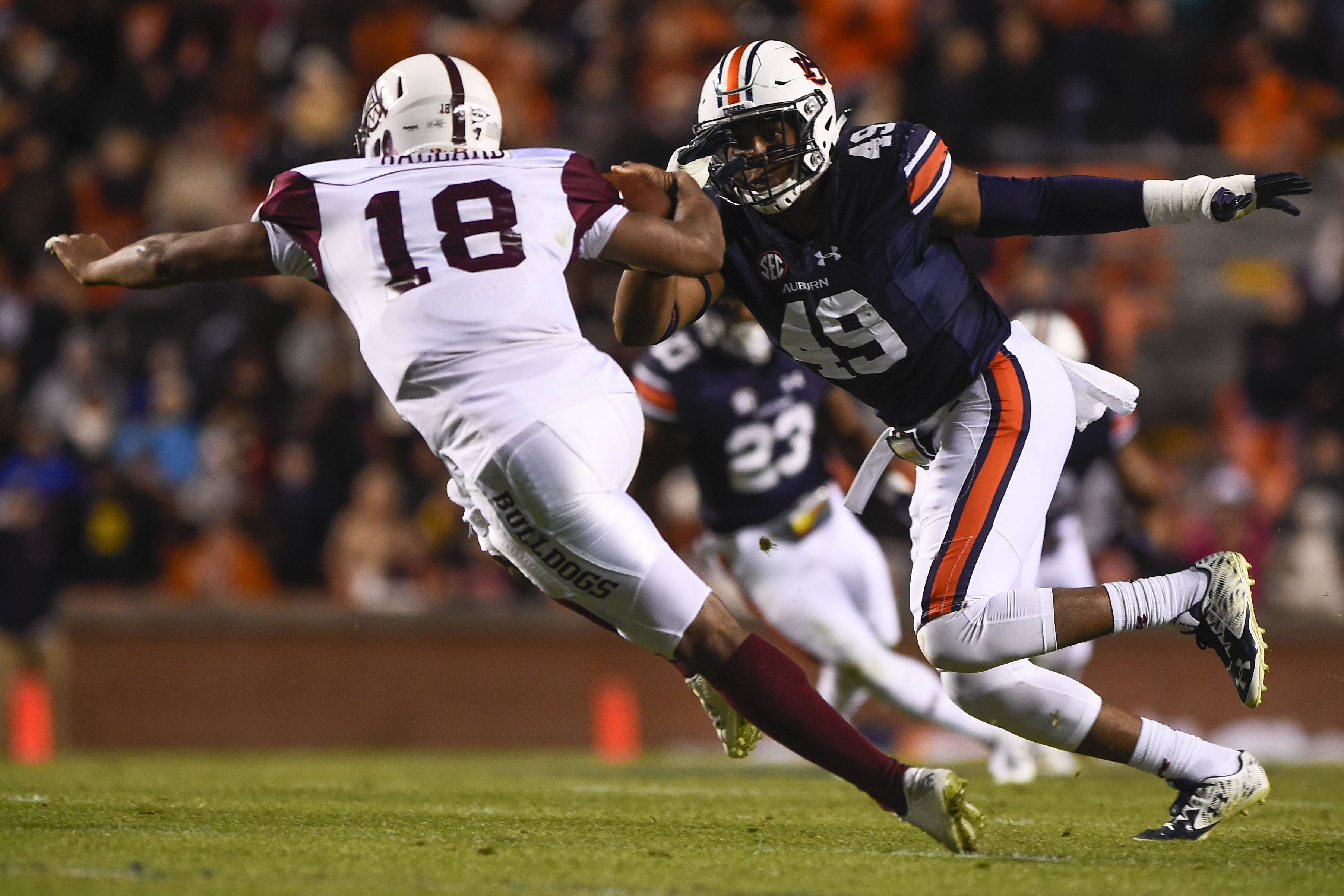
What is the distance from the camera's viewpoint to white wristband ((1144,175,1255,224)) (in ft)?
14.1

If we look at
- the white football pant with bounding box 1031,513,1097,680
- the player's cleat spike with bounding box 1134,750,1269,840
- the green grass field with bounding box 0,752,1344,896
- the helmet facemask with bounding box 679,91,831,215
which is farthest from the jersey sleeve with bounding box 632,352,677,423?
the player's cleat spike with bounding box 1134,750,1269,840

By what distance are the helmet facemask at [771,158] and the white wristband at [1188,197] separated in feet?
2.68

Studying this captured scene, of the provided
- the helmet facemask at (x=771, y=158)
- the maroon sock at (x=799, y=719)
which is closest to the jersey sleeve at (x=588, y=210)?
the helmet facemask at (x=771, y=158)

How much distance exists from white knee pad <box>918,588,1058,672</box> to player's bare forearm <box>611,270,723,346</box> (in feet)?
3.27

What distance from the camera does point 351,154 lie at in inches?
441

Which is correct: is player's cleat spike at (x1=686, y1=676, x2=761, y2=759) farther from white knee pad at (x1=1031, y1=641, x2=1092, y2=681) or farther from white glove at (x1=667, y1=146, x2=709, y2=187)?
Answer: white knee pad at (x1=1031, y1=641, x2=1092, y2=681)

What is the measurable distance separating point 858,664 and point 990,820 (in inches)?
69.2

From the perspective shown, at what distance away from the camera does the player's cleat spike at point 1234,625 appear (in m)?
4.14

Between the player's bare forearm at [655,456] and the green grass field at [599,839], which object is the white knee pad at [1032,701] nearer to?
the green grass field at [599,839]

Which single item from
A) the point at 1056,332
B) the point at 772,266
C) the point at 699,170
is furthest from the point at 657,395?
the point at 772,266

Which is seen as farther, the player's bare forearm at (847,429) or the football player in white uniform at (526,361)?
the player's bare forearm at (847,429)

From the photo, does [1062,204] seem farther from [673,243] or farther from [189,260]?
[189,260]

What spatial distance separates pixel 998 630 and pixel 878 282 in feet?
2.96

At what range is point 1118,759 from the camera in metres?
4.29
